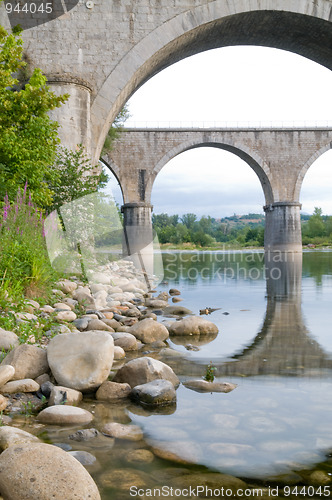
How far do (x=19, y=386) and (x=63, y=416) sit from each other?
533 millimetres

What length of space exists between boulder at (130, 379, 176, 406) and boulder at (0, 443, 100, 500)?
3.71ft

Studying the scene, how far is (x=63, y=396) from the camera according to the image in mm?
3189

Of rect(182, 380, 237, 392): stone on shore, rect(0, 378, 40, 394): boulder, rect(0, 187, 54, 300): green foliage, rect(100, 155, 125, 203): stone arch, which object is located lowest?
rect(182, 380, 237, 392): stone on shore

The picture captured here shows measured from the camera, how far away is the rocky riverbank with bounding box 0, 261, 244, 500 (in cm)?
205

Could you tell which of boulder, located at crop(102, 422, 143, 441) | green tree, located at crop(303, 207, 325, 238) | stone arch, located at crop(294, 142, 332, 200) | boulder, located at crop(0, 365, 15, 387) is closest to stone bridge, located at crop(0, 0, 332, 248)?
boulder, located at crop(0, 365, 15, 387)

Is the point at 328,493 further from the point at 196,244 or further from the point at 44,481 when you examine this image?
the point at 196,244

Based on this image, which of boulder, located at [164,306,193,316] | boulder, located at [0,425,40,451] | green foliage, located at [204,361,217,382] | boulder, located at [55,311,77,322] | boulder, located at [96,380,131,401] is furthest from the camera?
boulder, located at [164,306,193,316]

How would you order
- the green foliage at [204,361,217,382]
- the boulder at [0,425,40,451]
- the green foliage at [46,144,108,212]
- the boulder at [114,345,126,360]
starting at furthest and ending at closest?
1. the green foliage at [46,144,108,212]
2. the boulder at [114,345,126,360]
3. the green foliage at [204,361,217,382]
4. the boulder at [0,425,40,451]

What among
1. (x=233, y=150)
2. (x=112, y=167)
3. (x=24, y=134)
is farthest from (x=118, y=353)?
(x=233, y=150)

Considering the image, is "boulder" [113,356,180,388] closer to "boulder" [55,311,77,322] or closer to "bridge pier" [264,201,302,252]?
"boulder" [55,311,77,322]

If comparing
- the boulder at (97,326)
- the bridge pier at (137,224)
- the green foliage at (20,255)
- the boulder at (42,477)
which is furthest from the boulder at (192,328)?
the bridge pier at (137,224)

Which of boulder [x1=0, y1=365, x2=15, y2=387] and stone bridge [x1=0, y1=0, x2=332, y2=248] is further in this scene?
stone bridge [x1=0, y1=0, x2=332, y2=248]

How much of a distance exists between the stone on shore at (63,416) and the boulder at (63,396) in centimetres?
19

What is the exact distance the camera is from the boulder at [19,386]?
127 inches
